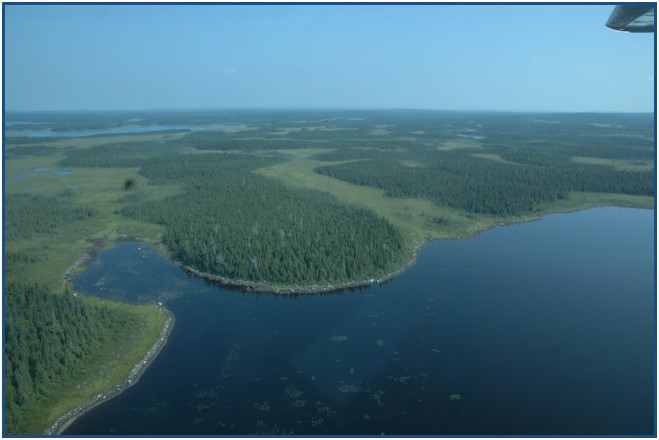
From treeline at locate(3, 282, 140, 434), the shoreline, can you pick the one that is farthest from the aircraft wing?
treeline at locate(3, 282, 140, 434)

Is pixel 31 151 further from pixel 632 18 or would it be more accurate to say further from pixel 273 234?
pixel 632 18

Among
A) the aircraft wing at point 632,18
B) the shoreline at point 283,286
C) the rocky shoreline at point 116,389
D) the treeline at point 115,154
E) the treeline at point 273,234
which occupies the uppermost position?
the aircraft wing at point 632,18

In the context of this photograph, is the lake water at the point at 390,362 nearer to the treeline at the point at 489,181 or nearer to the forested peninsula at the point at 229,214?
the forested peninsula at the point at 229,214

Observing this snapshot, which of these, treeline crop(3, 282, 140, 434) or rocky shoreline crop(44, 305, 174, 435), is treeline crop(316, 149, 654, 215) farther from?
treeline crop(3, 282, 140, 434)

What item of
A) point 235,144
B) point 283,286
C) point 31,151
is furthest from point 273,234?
point 31,151

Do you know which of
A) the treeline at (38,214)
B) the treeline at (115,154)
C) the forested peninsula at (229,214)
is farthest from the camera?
the treeline at (115,154)

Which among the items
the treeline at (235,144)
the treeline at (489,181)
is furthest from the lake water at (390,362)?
the treeline at (235,144)

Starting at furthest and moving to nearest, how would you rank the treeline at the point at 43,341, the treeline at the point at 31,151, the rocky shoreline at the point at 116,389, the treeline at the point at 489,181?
the treeline at the point at 31,151 → the treeline at the point at 489,181 → the treeline at the point at 43,341 → the rocky shoreline at the point at 116,389
